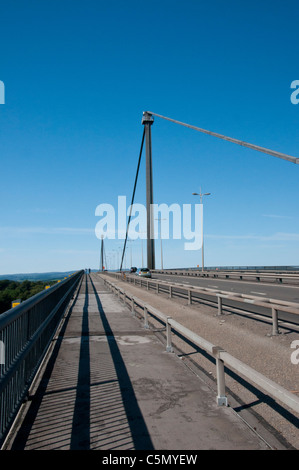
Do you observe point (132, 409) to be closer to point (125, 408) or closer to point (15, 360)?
point (125, 408)

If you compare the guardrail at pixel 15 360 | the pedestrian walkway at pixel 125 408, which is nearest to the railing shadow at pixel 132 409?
the pedestrian walkway at pixel 125 408

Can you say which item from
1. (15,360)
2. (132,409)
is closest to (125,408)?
(132,409)

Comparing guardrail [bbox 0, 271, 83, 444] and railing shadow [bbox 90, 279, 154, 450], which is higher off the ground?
guardrail [bbox 0, 271, 83, 444]

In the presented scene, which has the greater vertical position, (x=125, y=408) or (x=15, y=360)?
(x=15, y=360)

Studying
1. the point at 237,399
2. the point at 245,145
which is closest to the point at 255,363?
the point at 237,399

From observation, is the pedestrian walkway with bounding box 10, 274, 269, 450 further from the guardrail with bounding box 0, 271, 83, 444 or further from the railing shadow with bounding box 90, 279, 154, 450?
the guardrail with bounding box 0, 271, 83, 444

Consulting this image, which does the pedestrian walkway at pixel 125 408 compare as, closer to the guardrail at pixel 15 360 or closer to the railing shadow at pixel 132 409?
the railing shadow at pixel 132 409

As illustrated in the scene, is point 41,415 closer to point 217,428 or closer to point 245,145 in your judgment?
point 217,428

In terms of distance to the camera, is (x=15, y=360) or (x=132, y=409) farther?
(x=132, y=409)

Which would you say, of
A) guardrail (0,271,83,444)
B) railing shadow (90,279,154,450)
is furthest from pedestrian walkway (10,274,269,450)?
guardrail (0,271,83,444)

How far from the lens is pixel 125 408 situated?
415 cm

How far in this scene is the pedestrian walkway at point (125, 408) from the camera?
3.36m

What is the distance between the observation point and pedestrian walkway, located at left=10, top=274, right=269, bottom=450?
11.0 ft
